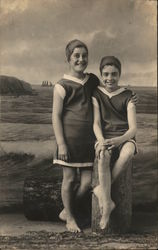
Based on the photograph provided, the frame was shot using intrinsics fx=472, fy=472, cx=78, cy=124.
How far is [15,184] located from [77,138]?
49 centimetres

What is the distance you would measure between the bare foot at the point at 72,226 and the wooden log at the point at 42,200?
10 cm

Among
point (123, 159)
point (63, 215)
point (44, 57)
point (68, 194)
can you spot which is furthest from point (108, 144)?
point (44, 57)

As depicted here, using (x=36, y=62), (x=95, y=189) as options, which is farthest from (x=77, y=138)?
(x=36, y=62)

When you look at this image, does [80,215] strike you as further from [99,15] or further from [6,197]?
[99,15]

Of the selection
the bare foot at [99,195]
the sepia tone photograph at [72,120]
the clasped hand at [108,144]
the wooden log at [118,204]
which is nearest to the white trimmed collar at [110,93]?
the sepia tone photograph at [72,120]

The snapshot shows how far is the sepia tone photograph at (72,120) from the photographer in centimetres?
243

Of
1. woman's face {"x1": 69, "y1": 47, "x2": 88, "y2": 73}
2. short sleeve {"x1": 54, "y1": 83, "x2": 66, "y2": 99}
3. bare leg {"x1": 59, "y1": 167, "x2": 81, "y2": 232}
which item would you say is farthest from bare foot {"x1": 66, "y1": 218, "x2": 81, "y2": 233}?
woman's face {"x1": 69, "y1": 47, "x2": 88, "y2": 73}

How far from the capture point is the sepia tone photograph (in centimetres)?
243

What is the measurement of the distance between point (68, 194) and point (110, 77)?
0.65m

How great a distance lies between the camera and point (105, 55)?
261 cm

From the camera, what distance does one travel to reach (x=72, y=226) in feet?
8.13

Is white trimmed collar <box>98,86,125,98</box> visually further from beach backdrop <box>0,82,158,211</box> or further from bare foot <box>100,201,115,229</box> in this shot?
bare foot <box>100,201,115,229</box>

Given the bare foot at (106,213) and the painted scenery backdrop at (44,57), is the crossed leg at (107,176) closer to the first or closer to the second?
the bare foot at (106,213)

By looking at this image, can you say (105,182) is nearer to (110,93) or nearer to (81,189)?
(81,189)
